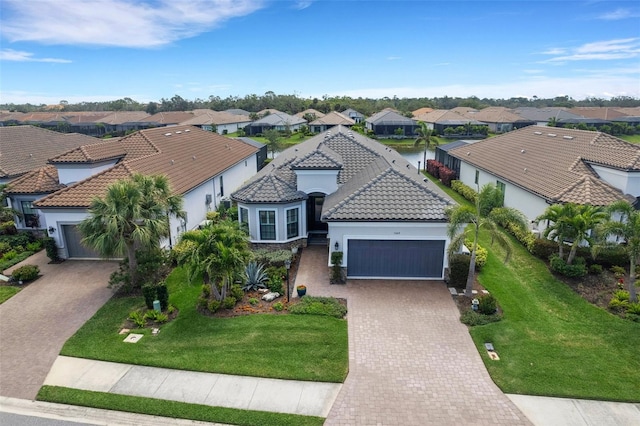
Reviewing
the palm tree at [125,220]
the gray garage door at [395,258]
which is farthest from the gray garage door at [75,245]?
the gray garage door at [395,258]

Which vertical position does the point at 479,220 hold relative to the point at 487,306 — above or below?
above

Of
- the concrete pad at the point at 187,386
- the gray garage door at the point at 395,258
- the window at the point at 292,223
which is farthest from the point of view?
the window at the point at 292,223

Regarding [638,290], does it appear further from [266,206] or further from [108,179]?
[108,179]

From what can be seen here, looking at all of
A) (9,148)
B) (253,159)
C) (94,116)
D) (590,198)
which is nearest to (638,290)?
(590,198)

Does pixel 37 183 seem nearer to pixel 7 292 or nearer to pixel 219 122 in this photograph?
pixel 7 292

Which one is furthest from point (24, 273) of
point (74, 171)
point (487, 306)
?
point (487, 306)

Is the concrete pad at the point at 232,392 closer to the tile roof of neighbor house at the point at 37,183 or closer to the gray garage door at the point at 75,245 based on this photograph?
the gray garage door at the point at 75,245
